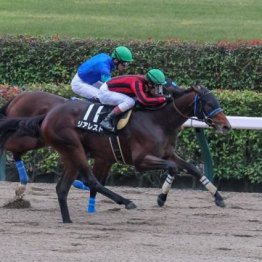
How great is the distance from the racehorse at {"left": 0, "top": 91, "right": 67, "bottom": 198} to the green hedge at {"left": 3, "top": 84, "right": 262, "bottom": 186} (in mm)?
1337

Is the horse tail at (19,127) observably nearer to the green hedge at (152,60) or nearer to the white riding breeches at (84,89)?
the white riding breeches at (84,89)

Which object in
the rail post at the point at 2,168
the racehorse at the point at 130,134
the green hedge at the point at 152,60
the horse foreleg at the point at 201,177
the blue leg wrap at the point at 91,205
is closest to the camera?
the racehorse at the point at 130,134

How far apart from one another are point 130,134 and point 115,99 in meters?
0.37

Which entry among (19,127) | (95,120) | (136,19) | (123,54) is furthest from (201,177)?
(136,19)

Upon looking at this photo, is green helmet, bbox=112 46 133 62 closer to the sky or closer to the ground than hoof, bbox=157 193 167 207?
closer to the sky

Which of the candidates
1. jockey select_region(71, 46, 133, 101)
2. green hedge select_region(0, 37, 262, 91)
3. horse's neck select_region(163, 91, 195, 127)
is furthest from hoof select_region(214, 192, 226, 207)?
green hedge select_region(0, 37, 262, 91)

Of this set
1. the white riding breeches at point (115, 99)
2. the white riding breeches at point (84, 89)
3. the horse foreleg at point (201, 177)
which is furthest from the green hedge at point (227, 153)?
the white riding breeches at point (115, 99)

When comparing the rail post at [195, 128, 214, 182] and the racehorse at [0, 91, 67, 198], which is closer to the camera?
the racehorse at [0, 91, 67, 198]

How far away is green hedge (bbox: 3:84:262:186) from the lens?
1156 centimetres

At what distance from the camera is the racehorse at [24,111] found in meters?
10.4

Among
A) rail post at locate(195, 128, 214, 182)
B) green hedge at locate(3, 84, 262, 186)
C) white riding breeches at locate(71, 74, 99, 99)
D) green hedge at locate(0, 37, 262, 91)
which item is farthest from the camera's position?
green hedge at locate(0, 37, 262, 91)

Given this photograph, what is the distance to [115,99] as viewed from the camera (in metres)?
Result: 9.75

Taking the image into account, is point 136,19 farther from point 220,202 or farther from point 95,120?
point 95,120

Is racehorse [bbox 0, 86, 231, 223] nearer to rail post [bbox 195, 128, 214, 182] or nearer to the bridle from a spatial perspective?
the bridle
